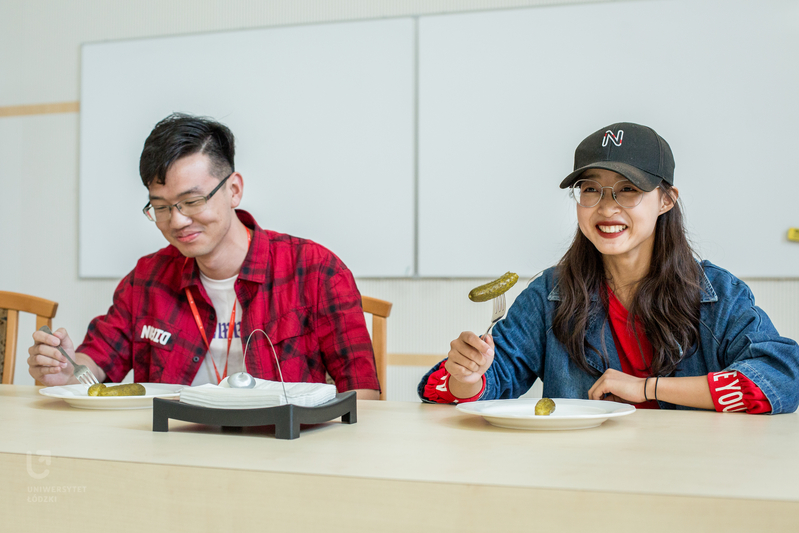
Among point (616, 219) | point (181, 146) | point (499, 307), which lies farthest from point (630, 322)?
point (181, 146)

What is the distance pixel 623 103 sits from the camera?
2.78m

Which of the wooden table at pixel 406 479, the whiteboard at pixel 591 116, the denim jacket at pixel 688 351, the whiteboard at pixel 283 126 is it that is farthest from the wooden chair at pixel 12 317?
the whiteboard at pixel 591 116

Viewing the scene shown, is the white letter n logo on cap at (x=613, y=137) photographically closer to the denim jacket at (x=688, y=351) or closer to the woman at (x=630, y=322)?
the woman at (x=630, y=322)

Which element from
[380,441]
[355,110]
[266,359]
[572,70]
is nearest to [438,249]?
[355,110]

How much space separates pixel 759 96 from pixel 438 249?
140 cm

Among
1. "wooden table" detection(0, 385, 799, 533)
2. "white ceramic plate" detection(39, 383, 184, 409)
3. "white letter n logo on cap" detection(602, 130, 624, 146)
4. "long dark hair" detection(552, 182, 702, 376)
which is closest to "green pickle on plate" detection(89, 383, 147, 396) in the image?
"white ceramic plate" detection(39, 383, 184, 409)

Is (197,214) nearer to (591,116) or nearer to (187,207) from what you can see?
(187,207)

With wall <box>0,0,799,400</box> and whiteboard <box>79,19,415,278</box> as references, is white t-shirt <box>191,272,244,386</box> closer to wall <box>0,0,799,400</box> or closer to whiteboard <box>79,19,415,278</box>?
whiteboard <box>79,19,415,278</box>

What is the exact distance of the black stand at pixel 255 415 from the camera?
0.89 metres

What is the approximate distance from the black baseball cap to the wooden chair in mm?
1455

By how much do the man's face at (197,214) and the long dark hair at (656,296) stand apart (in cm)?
88

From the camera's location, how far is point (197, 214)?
1701 millimetres

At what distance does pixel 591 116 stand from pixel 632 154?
1.52m

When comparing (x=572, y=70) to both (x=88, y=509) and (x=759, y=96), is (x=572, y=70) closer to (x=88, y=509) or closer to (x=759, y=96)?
(x=759, y=96)
